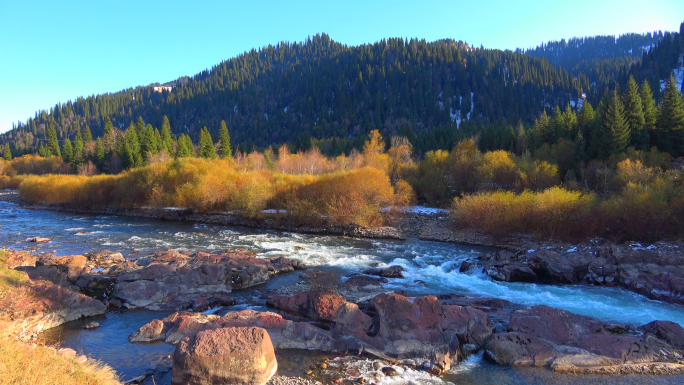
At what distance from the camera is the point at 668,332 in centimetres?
1291

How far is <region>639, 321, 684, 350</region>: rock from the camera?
1260 cm

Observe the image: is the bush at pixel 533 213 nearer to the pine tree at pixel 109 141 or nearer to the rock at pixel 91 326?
the rock at pixel 91 326

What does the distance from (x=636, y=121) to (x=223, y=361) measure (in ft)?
177

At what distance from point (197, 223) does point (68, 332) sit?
29853mm

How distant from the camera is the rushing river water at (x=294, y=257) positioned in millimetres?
12703

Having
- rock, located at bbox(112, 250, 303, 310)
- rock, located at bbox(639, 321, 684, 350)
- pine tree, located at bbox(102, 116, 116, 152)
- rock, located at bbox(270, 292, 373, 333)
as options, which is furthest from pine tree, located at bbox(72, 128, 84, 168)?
rock, located at bbox(639, 321, 684, 350)

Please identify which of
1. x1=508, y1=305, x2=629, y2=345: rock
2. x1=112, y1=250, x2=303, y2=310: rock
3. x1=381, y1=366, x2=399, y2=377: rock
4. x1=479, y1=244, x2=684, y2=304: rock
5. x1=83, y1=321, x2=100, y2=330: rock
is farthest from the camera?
x1=479, y1=244, x2=684, y2=304: rock

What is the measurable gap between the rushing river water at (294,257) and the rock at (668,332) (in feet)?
7.89

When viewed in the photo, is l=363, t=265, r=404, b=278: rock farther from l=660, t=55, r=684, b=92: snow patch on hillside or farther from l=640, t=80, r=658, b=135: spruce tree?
l=660, t=55, r=684, b=92: snow patch on hillside

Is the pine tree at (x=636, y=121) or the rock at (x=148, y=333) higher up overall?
the pine tree at (x=636, y=121)

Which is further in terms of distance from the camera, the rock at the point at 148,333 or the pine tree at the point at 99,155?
the pine tree at the point at 99,155

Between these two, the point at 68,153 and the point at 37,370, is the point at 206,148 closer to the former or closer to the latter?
the point at 68,153

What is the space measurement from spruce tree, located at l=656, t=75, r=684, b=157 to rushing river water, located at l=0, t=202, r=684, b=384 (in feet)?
98.6

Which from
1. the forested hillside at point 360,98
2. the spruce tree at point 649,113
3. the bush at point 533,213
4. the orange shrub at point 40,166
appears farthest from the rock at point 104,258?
the forested hillside at point 360,98
